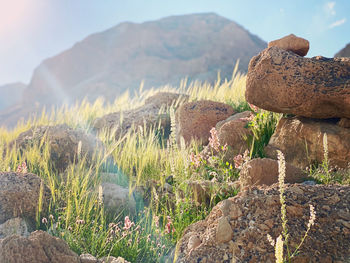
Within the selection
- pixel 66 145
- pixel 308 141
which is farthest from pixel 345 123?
pixel 66 145

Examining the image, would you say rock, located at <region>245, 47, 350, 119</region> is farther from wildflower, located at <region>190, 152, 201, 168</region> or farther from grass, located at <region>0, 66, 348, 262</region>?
wildflower, located at <region>190, 152, 201, 168</region>

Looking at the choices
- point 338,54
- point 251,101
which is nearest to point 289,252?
point 251,101

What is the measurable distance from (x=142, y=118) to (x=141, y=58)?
26.0m

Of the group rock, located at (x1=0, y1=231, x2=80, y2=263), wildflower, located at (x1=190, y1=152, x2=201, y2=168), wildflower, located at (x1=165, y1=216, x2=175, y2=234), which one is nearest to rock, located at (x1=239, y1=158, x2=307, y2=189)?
wildflower, located at (x1=190, y1=152, x2=201, y2=168)

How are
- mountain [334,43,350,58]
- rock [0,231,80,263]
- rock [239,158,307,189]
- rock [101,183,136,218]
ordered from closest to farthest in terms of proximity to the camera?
rock [0,231,80,263]
rock [239,158,307,189]
rock [101,183,136,218]
mountain [334,43,350,58]

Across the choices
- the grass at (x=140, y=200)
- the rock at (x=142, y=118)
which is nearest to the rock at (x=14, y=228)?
the grass at (x=140, y=200)

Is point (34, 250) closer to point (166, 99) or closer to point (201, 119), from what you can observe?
point (201, 119)

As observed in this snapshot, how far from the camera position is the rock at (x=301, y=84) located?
11.8 feet

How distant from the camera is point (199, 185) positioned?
3109 millimetres

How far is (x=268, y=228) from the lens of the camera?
197cm

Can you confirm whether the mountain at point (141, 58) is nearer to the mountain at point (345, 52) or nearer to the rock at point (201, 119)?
the mountain at point (345, 52)

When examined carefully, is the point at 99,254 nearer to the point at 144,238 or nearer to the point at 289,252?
the point at 144,238

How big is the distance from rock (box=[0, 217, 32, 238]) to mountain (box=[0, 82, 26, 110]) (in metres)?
45.0

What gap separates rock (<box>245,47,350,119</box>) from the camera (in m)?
3.60
